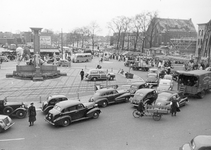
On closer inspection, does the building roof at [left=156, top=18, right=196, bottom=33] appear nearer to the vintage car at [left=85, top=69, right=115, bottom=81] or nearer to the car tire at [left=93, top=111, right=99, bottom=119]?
the vintage car at [left=85, top=69, right=115, bottom=81]

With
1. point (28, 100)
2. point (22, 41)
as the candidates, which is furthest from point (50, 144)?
point (22, 41)

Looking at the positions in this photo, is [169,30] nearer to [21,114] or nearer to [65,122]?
[21,114]

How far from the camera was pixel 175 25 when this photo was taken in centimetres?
8431

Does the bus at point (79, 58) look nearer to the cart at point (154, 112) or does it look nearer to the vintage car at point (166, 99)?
the vintage car at point (166, 99)

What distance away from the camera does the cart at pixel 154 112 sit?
576 inches

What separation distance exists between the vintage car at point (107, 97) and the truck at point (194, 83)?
205 inches

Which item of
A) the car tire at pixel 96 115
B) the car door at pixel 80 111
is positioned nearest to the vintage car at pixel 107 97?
the car tire at pixel 96 115

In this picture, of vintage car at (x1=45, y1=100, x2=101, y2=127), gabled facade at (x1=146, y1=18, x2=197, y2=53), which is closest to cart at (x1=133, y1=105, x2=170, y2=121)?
vintage car at (x1=45, y1=100, x2=101, y2=127)

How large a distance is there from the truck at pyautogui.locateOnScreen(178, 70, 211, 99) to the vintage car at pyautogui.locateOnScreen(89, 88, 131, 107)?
5196 mm

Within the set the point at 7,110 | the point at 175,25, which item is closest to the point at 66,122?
the point at 7,110

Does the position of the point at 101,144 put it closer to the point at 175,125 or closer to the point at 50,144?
the point at 50,144

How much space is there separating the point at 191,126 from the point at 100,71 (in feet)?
52.5

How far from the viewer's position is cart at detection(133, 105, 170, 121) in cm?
1464

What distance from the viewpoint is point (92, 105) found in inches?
600
